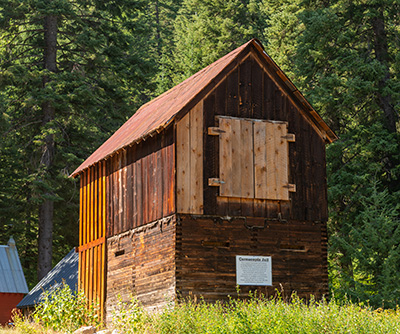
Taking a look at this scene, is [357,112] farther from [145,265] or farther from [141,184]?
[145,265]

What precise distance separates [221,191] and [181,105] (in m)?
2.56

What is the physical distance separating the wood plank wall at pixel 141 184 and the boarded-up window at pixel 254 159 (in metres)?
1.45

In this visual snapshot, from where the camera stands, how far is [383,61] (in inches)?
1220

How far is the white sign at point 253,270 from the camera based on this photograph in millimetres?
19594

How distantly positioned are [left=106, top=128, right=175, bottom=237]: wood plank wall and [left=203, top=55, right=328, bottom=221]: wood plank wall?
3.50ft

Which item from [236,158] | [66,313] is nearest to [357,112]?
[236,158]

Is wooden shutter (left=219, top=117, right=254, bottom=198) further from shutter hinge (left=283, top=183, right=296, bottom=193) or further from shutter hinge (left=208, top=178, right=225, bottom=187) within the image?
shutter hinge (left=283, top=183, right=296, bottom=193)

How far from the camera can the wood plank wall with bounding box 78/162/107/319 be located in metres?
22.9

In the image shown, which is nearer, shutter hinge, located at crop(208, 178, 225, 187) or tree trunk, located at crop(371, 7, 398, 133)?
shutter hinge, located at crop(208, 178, 225, 187)

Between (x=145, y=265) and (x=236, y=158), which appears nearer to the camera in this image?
(x=236, y=158)

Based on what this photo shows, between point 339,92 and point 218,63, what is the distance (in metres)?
10.2

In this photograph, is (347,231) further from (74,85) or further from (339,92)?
(74,85)

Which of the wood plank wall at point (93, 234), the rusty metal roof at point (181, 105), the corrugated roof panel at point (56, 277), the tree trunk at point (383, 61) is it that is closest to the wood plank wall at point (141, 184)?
the rusty metal roof at point (181, 105)

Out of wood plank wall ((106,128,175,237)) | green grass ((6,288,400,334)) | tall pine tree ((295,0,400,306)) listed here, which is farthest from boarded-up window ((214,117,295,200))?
tall pine tree ((295,0,400,306))
